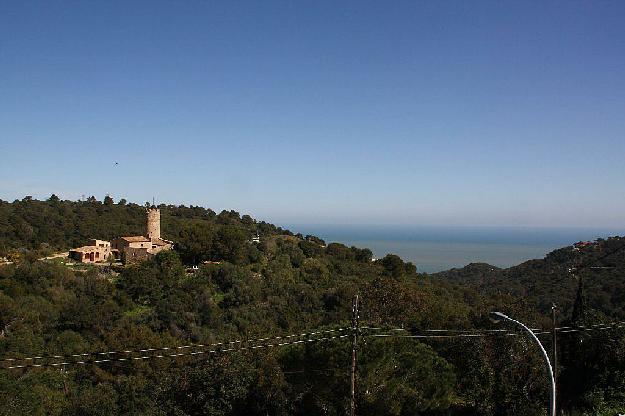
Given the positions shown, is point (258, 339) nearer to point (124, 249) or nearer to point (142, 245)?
point (142, 245)

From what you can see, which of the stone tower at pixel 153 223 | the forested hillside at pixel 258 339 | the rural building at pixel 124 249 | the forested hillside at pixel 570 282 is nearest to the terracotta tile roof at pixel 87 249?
the rural building at pixel 124 249

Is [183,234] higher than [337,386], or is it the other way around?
[183,234]

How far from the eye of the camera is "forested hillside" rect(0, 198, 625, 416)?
13.9m

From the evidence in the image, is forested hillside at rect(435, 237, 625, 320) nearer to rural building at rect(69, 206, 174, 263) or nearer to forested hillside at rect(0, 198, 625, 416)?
forested hillside at rect(0, 198, 625, 416)

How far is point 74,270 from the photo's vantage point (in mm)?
33750

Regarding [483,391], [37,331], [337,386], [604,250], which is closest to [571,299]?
[604,250]

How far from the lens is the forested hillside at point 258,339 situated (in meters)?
13.9

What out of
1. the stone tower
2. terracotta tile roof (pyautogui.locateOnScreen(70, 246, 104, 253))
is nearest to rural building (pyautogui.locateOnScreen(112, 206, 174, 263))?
the stone tower

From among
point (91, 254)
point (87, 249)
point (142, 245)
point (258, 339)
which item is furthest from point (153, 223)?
point (258, 339)

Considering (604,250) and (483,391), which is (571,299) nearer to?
(604,250)

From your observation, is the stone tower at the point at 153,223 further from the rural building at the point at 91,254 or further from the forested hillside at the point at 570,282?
the forested hillside at the point at 570,282

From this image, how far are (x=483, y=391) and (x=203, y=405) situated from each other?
775 centimetres

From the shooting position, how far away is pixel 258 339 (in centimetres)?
1179

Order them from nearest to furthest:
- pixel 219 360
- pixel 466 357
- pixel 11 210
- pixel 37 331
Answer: pixel 219 360
pixel 466 357
pixel 37 331
pixel 11 210
